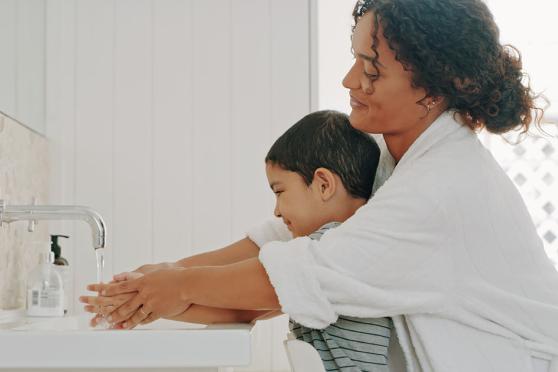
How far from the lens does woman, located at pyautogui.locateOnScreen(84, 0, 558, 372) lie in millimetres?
1137

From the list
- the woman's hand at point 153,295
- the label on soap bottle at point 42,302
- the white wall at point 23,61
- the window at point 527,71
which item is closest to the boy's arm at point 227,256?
the woman's hand at point 153,295

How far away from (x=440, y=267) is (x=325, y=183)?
260 millimetres

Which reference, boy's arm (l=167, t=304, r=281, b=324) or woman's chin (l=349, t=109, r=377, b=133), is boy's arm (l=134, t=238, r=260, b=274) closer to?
boy's arm (l=167, t=304, r=281, b=324)

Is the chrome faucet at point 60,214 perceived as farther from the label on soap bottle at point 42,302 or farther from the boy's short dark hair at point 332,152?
the boy's short dark hair at point 332,152

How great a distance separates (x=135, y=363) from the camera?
1.03m

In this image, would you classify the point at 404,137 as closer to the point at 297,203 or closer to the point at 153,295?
the point at 297,203

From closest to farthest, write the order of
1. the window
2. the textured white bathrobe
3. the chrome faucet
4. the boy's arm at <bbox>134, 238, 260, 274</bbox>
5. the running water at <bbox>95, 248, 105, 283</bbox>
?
the textured white bathrobe
the boy's arm at <bbox>134, 238, 260, 274</bbox>
the chrome faucet
the running water at <bbox>95, 248, 105, 283</bbox>
the window

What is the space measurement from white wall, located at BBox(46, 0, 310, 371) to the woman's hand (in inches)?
43.5

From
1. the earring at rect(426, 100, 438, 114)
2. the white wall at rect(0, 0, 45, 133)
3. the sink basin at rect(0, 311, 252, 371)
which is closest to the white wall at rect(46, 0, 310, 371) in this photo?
the white wall at rect(0, 0, 45, 133)

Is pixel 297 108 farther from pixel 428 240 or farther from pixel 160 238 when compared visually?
pixel 428 240

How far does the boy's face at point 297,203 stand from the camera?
1357mm

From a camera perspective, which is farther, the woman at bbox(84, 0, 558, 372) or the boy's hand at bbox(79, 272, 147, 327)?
the boy's hand at bbox(79, 272, 147, 327)

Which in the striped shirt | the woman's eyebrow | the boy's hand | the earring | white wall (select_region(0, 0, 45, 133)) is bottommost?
the striped shirt

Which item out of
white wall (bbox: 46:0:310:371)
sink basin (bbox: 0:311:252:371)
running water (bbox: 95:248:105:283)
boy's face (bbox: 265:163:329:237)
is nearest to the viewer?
sink basin (bbox: 0:311:252:371)
